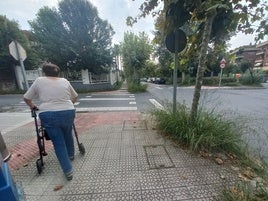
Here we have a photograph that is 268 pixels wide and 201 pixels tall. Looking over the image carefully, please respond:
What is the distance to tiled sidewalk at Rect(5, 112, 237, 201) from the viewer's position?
217 cm

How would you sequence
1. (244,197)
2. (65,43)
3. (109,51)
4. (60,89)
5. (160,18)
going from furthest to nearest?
1. (109,51)
2. (65,43)
3. (160,18)
4. (60,89)
5. (244,197)

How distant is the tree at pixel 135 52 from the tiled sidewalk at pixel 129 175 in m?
12.7

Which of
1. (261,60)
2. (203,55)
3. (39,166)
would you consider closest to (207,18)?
(203,55)

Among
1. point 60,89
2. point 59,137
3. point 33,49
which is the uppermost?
point 33,49

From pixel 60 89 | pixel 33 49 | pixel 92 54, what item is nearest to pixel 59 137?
pixel 60 89

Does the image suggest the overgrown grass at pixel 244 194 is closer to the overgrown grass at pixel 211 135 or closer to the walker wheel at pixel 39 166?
the overgrown grass at pixel 211 135

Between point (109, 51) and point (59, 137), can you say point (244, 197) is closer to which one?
point (59, 137)

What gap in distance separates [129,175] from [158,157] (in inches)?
28.7

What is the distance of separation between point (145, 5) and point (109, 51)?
45.1 ft

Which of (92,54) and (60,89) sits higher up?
(92,54)

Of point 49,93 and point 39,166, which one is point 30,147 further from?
point 49,93

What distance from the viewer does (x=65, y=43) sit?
15398 mm

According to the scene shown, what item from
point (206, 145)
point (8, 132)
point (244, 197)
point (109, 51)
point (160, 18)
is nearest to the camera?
point (244, 197)

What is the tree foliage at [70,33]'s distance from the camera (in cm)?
1529
